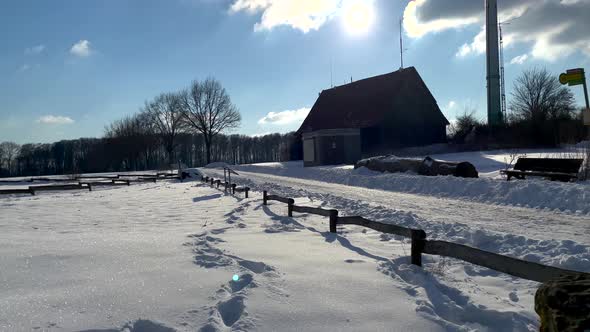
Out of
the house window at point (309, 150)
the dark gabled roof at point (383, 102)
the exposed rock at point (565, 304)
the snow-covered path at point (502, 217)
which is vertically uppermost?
the dark gabled roof at point (383, 102)

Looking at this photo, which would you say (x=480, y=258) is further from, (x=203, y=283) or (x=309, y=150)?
(x=309, y=150)

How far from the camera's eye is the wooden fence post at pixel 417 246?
533 centimetres

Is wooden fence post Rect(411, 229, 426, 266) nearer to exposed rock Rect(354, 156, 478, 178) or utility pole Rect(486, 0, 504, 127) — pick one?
exposed rock Rect(354, 156, 478, 178)

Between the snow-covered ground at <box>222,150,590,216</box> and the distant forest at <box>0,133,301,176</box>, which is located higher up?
the distant forest at <box>0,133,301,176</box>

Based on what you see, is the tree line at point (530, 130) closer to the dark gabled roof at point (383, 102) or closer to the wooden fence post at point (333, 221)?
the dark gabled roof at point (383, 102)

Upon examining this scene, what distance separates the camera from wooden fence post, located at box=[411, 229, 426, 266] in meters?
5.33

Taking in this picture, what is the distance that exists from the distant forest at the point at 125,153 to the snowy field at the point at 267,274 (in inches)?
1604

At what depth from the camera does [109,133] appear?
69.7 m

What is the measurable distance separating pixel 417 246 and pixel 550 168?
1251 cm

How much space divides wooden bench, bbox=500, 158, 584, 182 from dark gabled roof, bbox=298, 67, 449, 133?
75.1 feet

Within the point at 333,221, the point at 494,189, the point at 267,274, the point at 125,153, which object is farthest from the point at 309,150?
the point at 125,153

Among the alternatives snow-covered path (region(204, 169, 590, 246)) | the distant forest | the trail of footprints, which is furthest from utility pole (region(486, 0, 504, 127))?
the trail of footprints

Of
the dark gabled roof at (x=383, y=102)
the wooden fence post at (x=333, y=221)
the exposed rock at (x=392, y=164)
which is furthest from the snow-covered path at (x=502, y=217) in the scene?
the dark gabled roof at (x=383, y=102)

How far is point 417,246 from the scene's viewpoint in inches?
210
